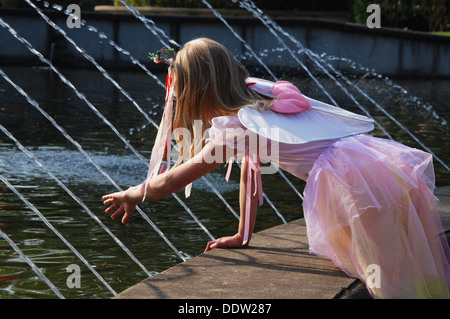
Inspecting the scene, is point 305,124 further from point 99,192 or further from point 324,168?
point 99,192

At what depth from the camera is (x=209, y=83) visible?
3.57 metres

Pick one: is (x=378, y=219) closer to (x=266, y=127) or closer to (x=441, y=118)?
(x=266, y=127)

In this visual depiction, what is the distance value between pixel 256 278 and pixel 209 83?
0.90m

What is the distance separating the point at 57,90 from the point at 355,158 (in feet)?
33.7

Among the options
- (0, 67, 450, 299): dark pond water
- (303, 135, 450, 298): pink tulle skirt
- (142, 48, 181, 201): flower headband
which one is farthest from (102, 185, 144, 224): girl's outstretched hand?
(303, 135, 450, 298): pink tulle skirt

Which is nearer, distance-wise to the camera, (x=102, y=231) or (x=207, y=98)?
(x=207, y=98)

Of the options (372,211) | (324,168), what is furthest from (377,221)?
(324,168)

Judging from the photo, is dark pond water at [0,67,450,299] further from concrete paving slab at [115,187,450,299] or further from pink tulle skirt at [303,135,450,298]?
pink tulle skirt at [303,135,450,298]

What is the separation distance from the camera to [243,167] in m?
3.78

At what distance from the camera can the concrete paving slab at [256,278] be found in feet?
10.2

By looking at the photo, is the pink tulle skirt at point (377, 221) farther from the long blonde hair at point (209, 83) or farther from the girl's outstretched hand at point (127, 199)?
the girl's outstretched hand at point (127, 199)

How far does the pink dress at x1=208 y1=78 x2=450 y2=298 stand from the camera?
10.8 feet
